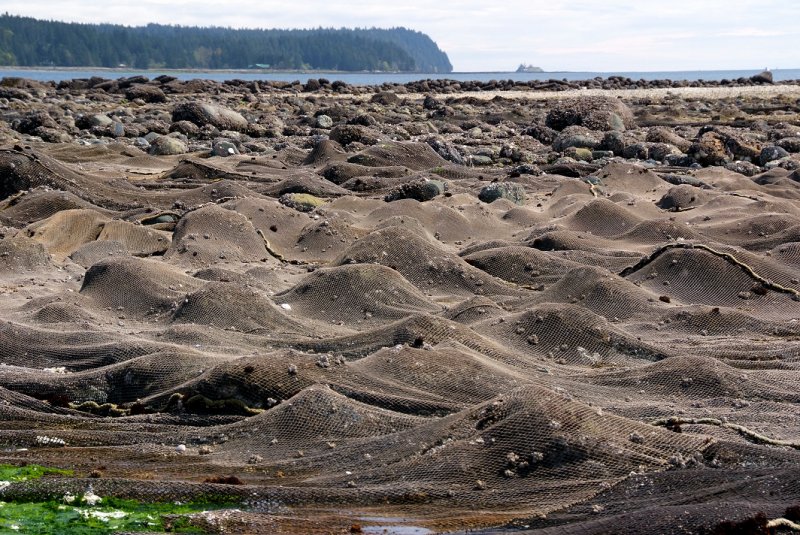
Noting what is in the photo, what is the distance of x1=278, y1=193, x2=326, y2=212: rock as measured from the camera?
13.0 meters

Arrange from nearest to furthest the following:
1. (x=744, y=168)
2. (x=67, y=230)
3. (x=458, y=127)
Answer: (x=67, y=230)
(x=744, y=168)
(x=458, y=127)

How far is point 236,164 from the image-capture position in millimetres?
17047

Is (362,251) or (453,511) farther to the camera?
(362,251)

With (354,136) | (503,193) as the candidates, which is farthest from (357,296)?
(354,136)

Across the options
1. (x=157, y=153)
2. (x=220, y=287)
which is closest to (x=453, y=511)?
(x=220, y=287)

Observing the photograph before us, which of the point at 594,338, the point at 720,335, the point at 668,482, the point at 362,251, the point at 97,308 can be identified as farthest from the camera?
the point at 362,251

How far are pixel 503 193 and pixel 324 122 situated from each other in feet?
45.6

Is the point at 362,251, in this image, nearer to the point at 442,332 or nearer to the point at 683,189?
the point at 442,332

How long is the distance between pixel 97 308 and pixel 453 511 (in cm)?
453

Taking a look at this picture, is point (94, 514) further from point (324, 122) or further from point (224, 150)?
point (324, 122)

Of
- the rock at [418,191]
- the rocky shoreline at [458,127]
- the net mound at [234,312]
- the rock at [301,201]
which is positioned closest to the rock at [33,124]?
the rocky shoreline at [458,127]

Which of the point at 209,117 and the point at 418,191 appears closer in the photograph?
the point at 418,191

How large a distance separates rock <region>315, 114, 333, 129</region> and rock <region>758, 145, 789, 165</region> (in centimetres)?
1121

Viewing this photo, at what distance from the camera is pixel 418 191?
13.9 m
